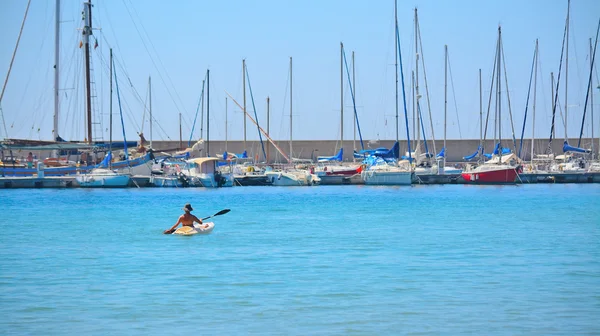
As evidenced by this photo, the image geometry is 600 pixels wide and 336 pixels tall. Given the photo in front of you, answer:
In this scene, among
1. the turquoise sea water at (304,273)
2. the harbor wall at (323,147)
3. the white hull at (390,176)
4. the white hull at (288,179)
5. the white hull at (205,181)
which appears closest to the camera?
the turquoise sea water at (304,273)

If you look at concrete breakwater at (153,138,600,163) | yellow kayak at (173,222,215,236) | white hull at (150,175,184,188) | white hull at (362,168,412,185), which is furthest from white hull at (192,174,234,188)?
yellow kayak at (173,222,215,236)

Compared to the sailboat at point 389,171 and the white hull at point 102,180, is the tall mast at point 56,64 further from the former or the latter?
the sailboat at point 389,171

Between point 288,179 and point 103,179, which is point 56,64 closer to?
point 103,179

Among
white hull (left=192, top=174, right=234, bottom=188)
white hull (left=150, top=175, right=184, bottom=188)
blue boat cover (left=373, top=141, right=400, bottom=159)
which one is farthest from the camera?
blue boat cover (left=373, top=141, right=400, bottom=159)

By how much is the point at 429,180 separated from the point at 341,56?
14.4 metres

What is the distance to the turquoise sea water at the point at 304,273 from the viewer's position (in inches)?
615

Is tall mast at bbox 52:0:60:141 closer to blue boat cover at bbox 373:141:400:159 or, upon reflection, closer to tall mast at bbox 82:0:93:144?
tall mast at bbox 82:0:93:144

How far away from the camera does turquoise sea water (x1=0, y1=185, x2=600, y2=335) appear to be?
1563 centimetres

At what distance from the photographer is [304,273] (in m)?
21.5

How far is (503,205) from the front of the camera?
49.2 meters

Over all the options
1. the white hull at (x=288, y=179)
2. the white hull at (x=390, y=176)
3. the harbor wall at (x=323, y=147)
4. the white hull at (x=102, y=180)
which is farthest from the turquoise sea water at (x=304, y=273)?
the harbor wall at (x=323, y=147)

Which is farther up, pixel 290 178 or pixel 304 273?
pixel 290 178

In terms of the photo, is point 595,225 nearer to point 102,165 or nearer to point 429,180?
point 429,180

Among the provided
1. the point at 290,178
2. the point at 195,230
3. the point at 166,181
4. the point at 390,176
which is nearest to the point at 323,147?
the point at 290,178
